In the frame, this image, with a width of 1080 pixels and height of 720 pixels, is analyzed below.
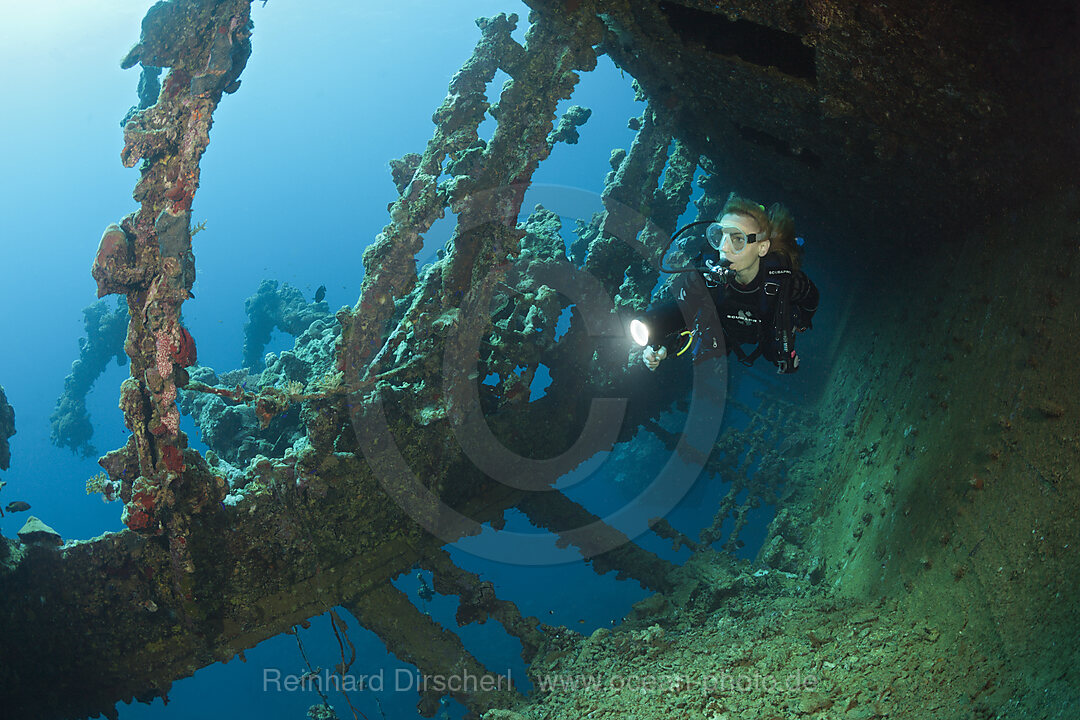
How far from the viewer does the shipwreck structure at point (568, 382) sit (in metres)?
3.11

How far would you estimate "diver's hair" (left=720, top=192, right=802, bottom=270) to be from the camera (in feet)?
11.9

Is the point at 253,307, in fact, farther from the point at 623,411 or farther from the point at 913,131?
the point at 913,131

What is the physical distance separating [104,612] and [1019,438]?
601 centimetres

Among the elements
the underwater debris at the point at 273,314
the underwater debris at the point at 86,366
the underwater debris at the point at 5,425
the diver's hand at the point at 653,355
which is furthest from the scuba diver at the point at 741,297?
the underwater debris at the point at 86,366

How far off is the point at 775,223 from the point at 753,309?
574 mm

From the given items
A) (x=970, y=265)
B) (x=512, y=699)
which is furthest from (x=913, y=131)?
(x=512, y=699)

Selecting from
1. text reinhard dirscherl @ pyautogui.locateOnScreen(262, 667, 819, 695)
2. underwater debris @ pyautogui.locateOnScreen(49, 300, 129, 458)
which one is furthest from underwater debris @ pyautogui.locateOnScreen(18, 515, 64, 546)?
underwater debris @ pyautogui.locateOnScreen(49, 300, 129, 458)

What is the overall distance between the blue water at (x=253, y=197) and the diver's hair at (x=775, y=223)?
640cm

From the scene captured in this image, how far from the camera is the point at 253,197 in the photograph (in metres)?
106

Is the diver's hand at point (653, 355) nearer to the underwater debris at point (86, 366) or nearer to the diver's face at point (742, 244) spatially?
the diver's face at point (742, 244)

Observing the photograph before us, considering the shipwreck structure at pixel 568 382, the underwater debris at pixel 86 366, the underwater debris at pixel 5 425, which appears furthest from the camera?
the underwater debris at pixel 86 366

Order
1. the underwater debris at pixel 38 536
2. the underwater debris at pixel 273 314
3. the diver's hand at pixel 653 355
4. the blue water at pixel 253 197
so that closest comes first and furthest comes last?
the diver's hand at pixel 653 355 < the underwater debris at pixel 38 536 < the underwater debris at pixel 273 314 < the blue water at pixel 253 197

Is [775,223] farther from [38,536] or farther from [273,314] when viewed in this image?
[273,314]

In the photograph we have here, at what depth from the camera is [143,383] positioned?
158 inches
